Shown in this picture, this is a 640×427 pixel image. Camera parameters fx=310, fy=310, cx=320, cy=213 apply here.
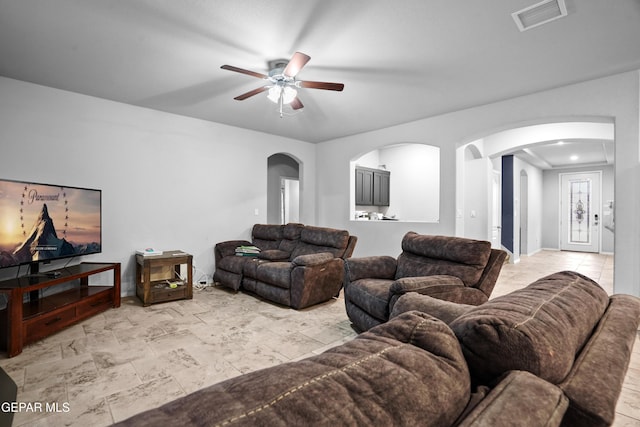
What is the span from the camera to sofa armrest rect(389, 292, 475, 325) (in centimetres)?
120

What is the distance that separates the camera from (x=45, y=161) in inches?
141

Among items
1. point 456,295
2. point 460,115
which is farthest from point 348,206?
point 456,295

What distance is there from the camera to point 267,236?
5.10 metres

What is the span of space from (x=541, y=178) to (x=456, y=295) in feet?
30.6

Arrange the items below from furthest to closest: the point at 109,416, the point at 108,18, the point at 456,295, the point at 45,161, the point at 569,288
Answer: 1. the point at 45,161
2. the point at 456,295
3. the point at 108,18
4. the point at 109,416
5. the point at 569,288

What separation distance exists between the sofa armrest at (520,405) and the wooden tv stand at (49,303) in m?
3.30

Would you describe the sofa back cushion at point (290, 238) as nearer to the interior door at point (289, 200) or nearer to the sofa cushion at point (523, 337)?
the interior door at point (289, 200)

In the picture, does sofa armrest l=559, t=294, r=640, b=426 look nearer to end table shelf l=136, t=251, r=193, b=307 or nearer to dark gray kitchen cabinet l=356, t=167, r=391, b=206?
end table shelf l=136, t=251, r=193, b=307

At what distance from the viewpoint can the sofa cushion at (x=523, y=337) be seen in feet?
2.34

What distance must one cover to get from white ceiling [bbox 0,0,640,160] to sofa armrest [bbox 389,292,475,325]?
6.43 feet

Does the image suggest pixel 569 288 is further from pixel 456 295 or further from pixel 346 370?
pixel 456 295

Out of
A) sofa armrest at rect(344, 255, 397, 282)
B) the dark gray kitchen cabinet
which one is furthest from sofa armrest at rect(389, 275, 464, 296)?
the dark gray kitchen cabinet

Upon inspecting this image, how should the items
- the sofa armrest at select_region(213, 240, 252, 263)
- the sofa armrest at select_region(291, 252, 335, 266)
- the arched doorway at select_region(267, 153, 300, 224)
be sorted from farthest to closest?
the arched doorway at select_region(267, 153, 300, 224) < the sofa armrest at select_region(213, 240, 252, 263) < the sofa armrest at select_region(291, 252, 335, 266)

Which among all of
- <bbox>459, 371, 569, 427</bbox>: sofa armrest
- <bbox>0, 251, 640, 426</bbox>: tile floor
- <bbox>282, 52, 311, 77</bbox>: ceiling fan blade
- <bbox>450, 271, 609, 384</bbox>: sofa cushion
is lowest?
<bbox>0, 251, 640, 426</bbox>: tile floor
